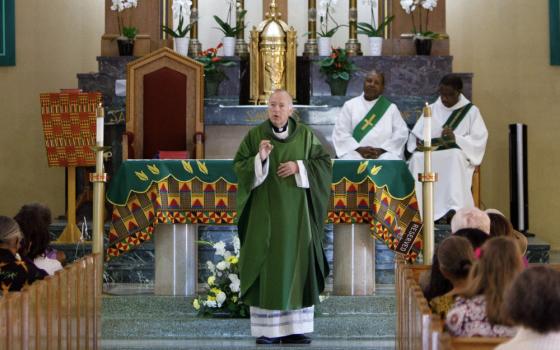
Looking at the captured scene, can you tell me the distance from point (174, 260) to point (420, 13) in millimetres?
4299

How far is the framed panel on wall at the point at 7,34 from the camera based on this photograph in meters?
11.9

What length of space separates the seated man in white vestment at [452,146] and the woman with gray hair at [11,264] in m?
4.90

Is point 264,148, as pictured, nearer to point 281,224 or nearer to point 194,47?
point 281,224

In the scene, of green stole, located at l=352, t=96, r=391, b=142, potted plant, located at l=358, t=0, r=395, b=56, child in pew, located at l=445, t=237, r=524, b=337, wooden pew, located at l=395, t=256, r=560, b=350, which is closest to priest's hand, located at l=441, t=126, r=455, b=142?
green stole, located at l=352, t=96, r=391, b=142

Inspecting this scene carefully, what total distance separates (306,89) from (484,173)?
210 centimetres

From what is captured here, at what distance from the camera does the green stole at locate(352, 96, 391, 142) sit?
10.2 meters

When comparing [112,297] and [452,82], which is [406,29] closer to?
[452,82]

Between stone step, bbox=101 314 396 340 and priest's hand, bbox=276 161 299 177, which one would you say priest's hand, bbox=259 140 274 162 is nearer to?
priest's hand, bbox=276 161 299 177

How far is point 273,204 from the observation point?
713cm

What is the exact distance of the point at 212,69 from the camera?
10.8m

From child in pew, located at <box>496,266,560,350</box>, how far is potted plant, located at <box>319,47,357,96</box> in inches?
298

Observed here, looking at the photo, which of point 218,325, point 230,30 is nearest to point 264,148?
point 218,325

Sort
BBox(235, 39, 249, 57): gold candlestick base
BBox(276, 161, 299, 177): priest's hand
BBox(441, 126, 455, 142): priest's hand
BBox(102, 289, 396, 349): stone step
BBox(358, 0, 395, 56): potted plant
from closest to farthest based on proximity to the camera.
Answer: BBox(276, 161, 299, 177): priest's hand < BBox(102, 289, 396, 349): stone step < BBox(441, 126, 455, 142): priest's hand < BBox(358, 0, 395, 56): potted plant < BBox(235, 39, 249, 57): gold candlestick base

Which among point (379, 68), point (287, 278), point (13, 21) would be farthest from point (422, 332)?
point (13, 21)
